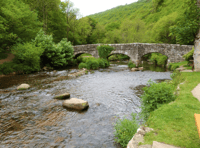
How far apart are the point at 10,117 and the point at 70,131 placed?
3915 millimetres

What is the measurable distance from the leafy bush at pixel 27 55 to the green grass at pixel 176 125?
19636 mm

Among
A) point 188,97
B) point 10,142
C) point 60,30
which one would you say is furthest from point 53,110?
point 60,30

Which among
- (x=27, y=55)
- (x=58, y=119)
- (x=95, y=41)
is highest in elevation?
(x=95, y=41)

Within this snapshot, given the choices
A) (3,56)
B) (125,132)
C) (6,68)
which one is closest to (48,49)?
(3,56)

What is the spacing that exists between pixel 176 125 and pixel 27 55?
67.9 feet

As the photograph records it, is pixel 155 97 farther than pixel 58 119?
No

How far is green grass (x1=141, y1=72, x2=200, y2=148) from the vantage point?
3.71 meters

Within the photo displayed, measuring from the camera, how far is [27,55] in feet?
64.0

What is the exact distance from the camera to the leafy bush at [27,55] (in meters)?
19.5

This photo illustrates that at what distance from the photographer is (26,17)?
22.2 metres

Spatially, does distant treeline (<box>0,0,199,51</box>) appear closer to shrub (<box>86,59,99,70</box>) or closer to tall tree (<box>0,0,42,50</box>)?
tall tree (<box>0,0,42,50</box>)

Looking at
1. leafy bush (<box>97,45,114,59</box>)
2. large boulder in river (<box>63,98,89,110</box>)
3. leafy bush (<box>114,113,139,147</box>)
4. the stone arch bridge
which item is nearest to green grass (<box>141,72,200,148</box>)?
leafy bush (<box>114,113,139,147</box>)

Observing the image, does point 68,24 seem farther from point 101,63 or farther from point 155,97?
point 155,97

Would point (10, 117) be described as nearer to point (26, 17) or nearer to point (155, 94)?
point (155, 94)
